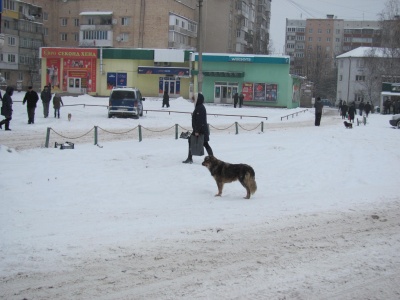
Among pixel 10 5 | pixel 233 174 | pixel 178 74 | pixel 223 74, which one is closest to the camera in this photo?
pixel 233 174

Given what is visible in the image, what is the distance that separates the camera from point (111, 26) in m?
63.7

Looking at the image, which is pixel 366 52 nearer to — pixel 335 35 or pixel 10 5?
pixel 335 35

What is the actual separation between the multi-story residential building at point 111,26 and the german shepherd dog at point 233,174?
51554 millimetres

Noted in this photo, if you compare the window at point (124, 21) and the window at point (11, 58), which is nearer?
the window at point (124, 21)

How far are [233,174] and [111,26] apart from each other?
2269 inches

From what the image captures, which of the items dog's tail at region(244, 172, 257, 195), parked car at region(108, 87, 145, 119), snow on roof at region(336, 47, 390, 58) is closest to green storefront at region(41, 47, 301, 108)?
snow on roof at region(336, 47, 390, 58)

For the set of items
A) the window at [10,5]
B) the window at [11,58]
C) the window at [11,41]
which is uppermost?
the window at [10,5]

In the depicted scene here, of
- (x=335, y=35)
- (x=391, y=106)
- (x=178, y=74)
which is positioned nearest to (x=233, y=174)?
(x=178, y=74)

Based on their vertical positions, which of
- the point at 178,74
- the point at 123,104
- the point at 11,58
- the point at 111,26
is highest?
the point at 111,26

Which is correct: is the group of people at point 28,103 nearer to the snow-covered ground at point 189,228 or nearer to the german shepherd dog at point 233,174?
the snow-covered ground at point 189,228

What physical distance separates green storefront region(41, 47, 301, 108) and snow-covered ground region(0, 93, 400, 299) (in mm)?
36837

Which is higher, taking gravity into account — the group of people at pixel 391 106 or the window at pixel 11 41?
the window at pixel 11 41

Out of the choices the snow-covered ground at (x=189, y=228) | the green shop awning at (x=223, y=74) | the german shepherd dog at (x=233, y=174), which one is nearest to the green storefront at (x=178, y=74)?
the green shop awning at (x=223, y=74)

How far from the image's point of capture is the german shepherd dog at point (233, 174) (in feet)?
31.2
